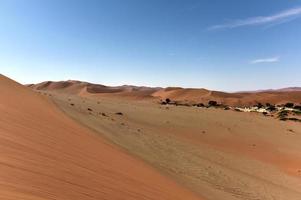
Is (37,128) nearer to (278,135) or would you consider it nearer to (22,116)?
(22,116)

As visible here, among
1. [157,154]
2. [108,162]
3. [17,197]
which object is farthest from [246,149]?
[17,197]

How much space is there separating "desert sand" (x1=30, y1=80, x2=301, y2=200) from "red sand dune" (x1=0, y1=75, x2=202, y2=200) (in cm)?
175

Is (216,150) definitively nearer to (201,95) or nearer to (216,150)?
(216,150)

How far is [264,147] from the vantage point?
752 inches

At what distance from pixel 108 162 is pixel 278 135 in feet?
59.0

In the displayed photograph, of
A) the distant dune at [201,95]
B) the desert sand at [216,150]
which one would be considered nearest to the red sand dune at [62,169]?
the desert sand at [216,150]

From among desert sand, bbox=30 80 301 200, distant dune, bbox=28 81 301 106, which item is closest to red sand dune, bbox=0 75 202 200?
desert sand, bbox=30 80 301 200

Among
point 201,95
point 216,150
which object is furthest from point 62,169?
point 201,95

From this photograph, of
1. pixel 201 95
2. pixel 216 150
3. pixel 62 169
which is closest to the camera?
pixel 62 169

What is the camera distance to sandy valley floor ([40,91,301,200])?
9.59m

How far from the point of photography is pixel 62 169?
5266mm

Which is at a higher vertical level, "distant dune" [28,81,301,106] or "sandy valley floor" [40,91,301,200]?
"distant dune" [28,81,301,106]

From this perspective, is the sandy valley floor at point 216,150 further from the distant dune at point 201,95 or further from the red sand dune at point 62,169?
the distant dune at point 201,95

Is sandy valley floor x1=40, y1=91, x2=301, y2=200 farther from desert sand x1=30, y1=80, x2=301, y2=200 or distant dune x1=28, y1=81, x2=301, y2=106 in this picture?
distant dune x1=28, y1=81, x2=301, y2=106
